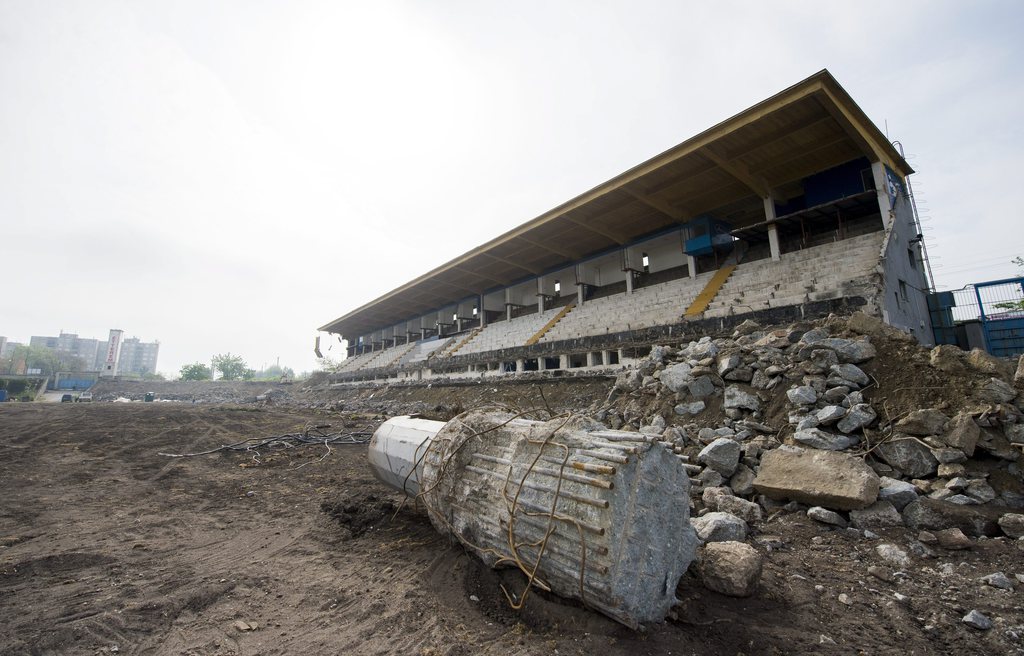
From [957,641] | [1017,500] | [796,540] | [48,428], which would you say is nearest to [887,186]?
[1017,500]

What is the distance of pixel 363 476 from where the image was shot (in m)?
6.65

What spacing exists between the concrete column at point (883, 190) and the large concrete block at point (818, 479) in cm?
1207

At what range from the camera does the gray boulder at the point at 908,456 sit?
4070 millimetres

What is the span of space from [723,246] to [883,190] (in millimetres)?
5192

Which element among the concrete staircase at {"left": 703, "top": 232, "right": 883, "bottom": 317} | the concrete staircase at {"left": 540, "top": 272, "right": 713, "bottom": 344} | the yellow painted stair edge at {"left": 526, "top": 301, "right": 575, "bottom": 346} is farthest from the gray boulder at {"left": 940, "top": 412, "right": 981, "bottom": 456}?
the yellow painted stair edge at {"left": 526, "top": 301, "right": 575, "bottom": 346}

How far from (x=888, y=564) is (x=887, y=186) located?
48.5 feet

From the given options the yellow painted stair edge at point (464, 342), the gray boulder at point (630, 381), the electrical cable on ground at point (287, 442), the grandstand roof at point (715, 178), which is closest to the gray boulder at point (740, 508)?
the gray boulder at point (630, 381)

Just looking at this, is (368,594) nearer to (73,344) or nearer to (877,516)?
(877,516)

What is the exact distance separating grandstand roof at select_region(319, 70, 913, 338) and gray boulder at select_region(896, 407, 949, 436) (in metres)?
9.77

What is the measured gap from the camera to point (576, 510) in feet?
8.43

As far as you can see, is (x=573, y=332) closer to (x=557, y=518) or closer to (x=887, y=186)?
(x=887, y=186)

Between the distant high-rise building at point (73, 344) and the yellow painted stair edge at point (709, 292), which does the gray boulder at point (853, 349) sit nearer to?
the yellow painted stair edge at point (709, 292)

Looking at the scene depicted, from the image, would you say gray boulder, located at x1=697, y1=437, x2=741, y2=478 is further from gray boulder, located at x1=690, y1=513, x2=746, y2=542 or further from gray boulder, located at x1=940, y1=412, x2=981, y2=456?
gray boulder, located at x1=940, y1=412, x2=981, y2=456

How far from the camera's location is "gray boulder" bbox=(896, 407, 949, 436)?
426 centimetres
